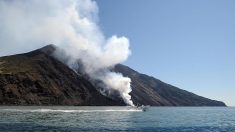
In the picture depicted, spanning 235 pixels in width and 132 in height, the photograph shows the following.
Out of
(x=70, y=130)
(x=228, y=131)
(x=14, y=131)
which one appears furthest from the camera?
(x=228, y=131)

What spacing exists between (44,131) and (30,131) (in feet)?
8.79

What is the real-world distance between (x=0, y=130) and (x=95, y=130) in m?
19.3

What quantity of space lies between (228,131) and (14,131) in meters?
46.5

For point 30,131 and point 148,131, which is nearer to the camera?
point 30,131

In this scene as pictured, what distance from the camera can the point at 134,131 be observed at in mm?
80938

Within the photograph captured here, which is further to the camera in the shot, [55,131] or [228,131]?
[228,131]

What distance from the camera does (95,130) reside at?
80.8m

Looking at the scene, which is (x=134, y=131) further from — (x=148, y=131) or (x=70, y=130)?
(x=70, y=130)

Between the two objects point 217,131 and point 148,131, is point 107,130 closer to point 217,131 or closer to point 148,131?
point 148,131

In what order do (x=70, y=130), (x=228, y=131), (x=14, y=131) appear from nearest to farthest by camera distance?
1. (x=14, y=131)
2. (x=70, y=130)
3. (x=228, y=131)

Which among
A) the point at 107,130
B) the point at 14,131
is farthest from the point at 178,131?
the point at 14,131

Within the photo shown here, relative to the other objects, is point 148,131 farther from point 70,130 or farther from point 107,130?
point 70,130

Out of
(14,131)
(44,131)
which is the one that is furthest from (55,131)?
(14,131)

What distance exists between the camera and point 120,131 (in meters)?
80.2
